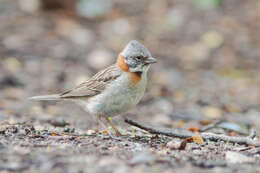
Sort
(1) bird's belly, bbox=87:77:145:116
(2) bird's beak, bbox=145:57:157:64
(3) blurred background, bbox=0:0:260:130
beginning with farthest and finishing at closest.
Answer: (3) blurred background, bbox=0:0:260:130 < (2) bird's beak, bbox=145:57:157:64 < (1) bird's belly, bbox=87:77:145:116

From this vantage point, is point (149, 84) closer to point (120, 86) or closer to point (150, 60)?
point (150, 60)

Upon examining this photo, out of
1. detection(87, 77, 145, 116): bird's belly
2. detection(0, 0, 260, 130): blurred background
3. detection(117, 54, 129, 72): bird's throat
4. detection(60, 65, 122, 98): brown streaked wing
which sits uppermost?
detection(0, 0, 260, 130): blurred background

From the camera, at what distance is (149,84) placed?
392 inches

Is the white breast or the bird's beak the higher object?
the bird's beak

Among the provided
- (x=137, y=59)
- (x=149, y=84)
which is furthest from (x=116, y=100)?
(x=149, y=84)

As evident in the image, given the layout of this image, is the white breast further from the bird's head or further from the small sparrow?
the bird's head

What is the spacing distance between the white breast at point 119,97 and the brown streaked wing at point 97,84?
10 cm

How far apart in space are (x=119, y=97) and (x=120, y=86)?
155 millimetres

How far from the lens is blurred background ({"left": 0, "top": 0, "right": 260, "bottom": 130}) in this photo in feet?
27.7

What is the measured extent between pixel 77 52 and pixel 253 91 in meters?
4.70

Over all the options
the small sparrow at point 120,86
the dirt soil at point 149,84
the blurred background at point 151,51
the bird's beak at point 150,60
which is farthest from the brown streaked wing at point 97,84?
the blurred background at point 151,51

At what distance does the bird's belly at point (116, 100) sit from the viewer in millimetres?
5617

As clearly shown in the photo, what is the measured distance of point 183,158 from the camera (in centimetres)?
420

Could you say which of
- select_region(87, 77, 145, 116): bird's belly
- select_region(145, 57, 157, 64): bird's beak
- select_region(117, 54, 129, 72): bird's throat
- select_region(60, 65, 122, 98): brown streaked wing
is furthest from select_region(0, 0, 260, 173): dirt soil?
select_region(145, 57, 157, 64): bird's beak
